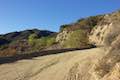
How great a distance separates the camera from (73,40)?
43.9 m

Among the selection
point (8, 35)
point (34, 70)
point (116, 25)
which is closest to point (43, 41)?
point (34, 70)

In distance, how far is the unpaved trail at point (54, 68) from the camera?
20078 millimetres

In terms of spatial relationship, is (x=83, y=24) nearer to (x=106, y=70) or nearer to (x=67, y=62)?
(x=67, y=62)

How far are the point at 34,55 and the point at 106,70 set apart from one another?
15.3 meters

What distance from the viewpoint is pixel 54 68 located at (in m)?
22.5

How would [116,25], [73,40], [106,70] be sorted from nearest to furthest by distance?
[106,70] < [116,25] < [73,40]

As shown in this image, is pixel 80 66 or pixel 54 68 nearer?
pixel 80 66

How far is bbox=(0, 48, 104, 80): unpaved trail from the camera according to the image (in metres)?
20.1

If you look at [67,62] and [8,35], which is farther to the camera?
[8,35]

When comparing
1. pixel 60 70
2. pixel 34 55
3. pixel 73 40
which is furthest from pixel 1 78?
pixel 73 40

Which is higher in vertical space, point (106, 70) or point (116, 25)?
point (116, 25)

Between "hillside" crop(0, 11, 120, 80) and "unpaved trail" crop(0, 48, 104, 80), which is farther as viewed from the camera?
"unpaved trail" crop(0, 48, 104, 80)

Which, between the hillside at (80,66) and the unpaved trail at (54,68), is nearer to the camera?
the hillside at (80,66)

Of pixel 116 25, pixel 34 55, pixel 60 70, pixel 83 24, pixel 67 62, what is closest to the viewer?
pixel 116 25
